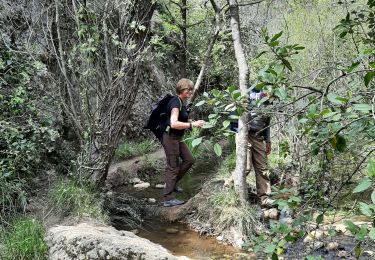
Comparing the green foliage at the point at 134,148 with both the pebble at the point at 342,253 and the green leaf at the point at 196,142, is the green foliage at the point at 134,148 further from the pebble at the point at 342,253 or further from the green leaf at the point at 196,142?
the green leaf at the point at 196,142

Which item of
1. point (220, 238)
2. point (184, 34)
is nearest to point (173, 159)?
point (220, 238)

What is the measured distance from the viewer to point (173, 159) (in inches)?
242

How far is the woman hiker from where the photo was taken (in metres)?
5.68

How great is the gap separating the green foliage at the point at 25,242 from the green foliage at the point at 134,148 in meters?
5.35

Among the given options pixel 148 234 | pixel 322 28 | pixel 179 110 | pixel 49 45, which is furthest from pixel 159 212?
pixel 322 28

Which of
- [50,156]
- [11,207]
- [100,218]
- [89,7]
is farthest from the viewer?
[50,156]

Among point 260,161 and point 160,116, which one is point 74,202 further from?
point 260,161

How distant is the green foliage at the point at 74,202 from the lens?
16.0 feet

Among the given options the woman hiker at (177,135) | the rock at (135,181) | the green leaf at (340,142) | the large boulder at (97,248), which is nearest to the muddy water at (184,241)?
the woman hiker at (177,135)

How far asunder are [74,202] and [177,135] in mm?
1857

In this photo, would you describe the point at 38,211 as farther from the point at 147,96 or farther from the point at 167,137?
the point at 147,96

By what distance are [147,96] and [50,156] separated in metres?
5.62

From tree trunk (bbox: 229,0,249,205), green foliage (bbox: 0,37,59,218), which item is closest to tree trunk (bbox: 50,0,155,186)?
A: green foliage (bbox: 0,37,59,218)

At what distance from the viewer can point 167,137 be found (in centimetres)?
603
